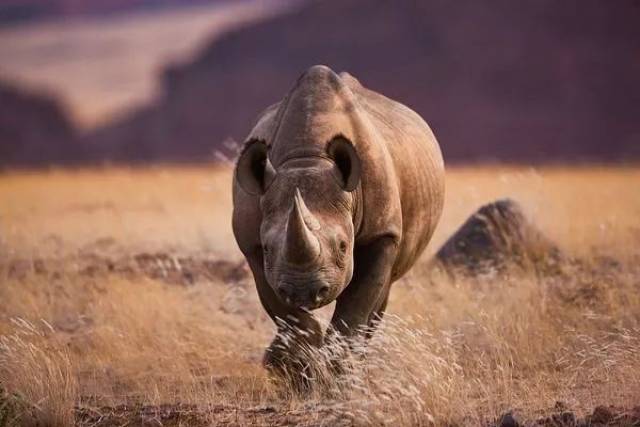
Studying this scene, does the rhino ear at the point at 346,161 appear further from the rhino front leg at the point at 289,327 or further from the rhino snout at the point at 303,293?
the rhino front leg at the point at 289,327

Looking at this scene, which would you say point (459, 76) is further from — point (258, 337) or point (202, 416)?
point (202, 416)

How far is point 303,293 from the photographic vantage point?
23.0ft

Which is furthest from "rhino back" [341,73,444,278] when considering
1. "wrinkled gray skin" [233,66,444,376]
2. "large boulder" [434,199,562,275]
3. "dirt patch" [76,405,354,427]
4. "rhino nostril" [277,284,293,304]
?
"large boulder" [434,199,562,275]

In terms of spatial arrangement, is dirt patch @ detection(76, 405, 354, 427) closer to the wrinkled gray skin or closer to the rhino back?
the wrinkled gray skin

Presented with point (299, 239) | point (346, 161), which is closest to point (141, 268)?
point (346, 161)

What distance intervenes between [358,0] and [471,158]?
1372cm

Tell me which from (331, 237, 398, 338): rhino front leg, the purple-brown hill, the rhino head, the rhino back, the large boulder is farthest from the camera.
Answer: the purple-brown hill

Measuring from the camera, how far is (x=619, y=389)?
741 cm

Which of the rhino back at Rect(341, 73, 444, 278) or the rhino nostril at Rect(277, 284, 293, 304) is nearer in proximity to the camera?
the rhino nostril at Rect(277, 284, 293, 304)

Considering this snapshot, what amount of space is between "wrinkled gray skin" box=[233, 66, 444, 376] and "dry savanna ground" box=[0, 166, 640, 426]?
1.23ft

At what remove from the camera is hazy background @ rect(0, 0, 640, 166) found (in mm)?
63656

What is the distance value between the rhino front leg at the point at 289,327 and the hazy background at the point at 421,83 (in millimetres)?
50874

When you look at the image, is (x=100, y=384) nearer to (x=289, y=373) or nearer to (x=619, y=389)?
(x=289, y=373)

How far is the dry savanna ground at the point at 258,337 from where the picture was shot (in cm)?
728
